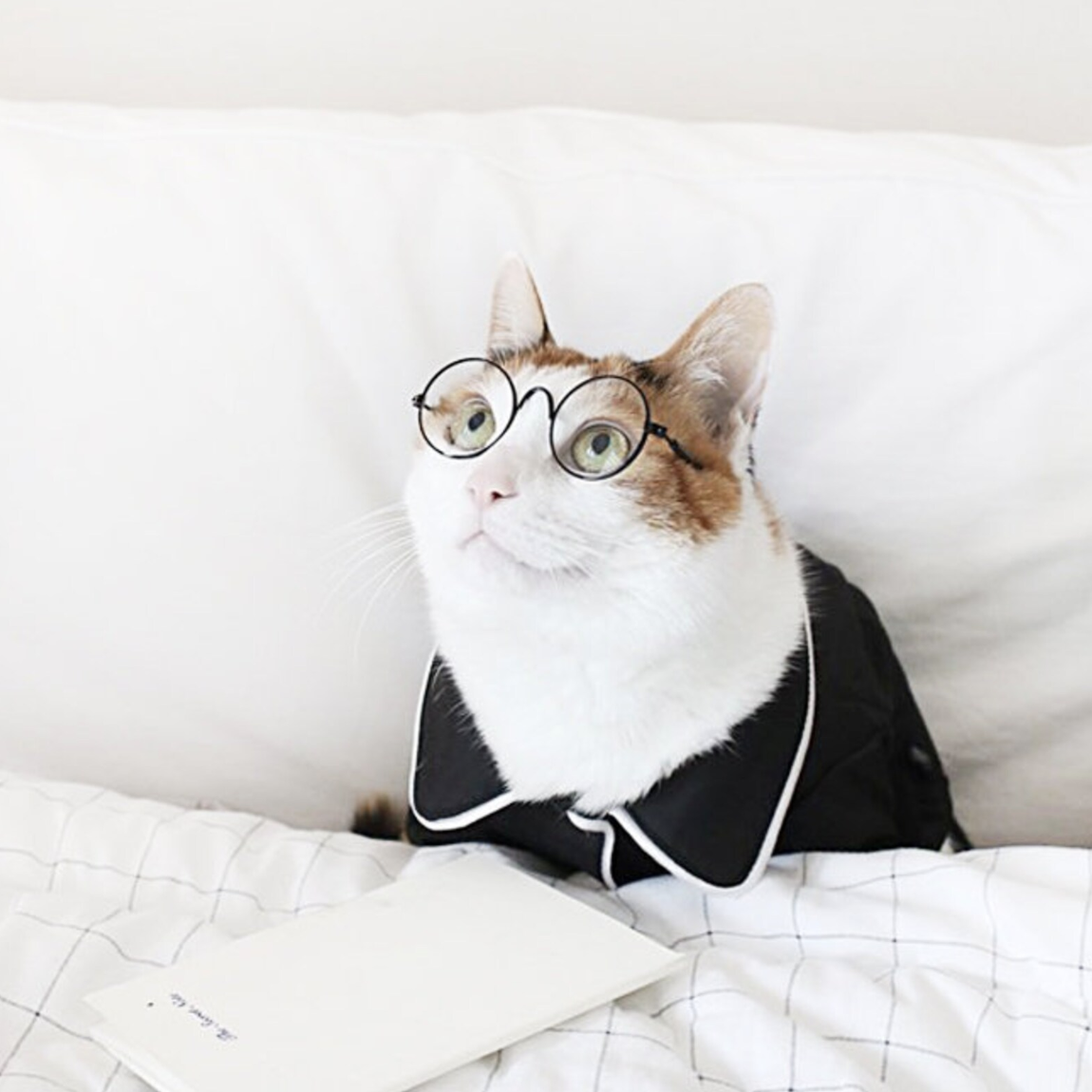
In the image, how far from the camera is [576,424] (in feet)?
3.04

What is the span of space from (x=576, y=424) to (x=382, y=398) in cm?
32

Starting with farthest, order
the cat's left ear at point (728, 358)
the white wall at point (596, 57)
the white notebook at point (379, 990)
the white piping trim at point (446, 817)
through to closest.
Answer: the white wall at point (596, 57) < the white piping trim at point (446, 817) < the cat's left ear at point (728, 358) < the white notebook at point (379, 990)

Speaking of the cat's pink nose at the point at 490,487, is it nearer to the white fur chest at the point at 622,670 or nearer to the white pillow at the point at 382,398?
the white fur chest at the point at 622,670

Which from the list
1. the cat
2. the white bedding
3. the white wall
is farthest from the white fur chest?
the white wall

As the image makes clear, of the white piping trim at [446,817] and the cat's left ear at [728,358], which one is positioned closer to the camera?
the cat's left ear at [728,358]

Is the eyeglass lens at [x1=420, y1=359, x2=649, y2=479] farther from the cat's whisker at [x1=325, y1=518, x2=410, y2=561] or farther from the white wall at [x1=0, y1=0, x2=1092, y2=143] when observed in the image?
the white wall at [x1=0, y1=0, x2=1092, y2=143]

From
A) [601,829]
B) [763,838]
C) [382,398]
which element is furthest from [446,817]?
[382,398]

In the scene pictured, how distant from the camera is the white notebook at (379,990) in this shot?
83 cm

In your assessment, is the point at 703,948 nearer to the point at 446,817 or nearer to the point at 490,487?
the point at 446,817

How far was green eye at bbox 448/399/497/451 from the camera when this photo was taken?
0.95 m

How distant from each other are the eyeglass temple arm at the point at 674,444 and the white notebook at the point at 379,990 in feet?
0.95

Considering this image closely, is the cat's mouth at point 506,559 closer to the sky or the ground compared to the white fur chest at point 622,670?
closer to the sky

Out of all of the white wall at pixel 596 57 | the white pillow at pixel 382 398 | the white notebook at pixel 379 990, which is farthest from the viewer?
the white wall at pixel 596 57

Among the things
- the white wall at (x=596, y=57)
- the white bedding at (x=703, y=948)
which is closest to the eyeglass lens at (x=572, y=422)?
the white bedding at (x=703, y=948)
